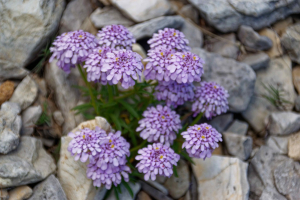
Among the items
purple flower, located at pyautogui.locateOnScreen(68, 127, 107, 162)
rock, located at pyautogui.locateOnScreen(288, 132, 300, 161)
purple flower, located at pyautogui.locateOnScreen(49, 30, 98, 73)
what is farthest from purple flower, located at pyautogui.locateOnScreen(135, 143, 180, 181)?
rock, located at pyautogui.locateOnScreen(288, 132, 300, 161)

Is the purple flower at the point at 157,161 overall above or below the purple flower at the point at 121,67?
below

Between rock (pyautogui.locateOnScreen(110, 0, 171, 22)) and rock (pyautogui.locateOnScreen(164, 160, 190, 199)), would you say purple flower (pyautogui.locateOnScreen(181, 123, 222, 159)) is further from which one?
rock (pyautogui.locateOnScreen(110, 0, 171, 22))

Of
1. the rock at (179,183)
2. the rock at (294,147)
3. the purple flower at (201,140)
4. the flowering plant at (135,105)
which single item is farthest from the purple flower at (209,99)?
the rock at (294,147)

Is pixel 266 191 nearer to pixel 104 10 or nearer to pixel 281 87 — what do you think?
pixel 281 87

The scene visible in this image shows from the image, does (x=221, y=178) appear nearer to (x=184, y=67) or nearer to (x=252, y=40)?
(x=184, y=67)

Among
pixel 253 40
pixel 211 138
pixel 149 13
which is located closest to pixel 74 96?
pixel 149 13

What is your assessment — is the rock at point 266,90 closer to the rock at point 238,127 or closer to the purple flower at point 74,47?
the rock at point 238,127
